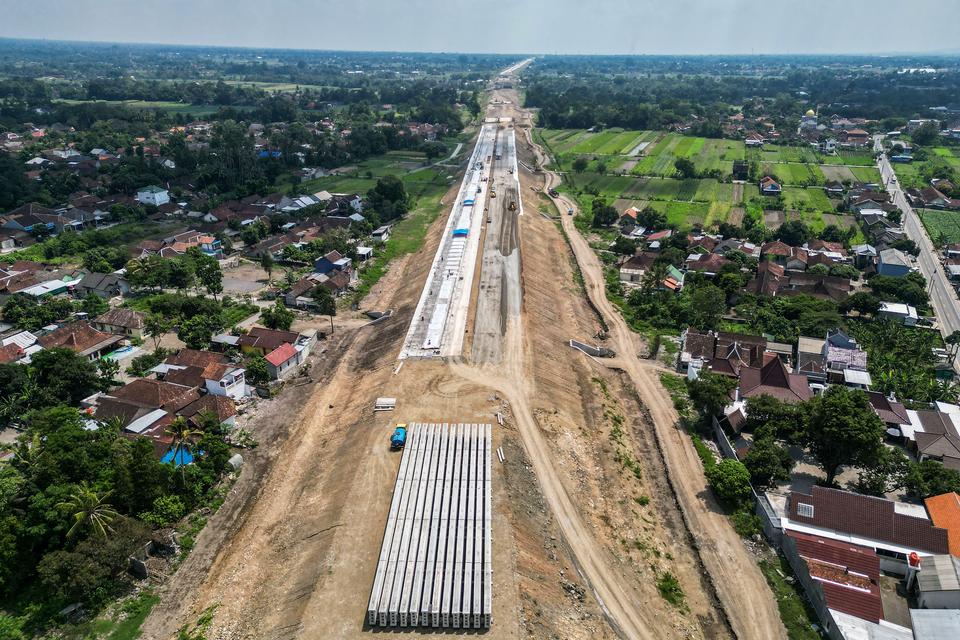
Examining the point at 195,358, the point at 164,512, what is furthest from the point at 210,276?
the point at 164,512

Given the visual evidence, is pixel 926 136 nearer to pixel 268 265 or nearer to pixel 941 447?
pixel 941 447

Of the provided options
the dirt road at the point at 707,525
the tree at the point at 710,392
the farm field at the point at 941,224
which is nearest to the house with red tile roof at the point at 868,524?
the dirt road at the point at 707,525

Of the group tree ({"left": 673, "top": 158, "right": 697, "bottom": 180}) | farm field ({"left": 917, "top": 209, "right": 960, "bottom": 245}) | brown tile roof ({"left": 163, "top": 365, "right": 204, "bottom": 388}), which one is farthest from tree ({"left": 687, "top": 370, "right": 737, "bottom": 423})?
tree ({"left": 673, "top": 158, "right": 697, "bottom": 180})

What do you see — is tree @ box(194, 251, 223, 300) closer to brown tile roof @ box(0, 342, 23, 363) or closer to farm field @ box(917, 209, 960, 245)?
brown tile roof @ box(0, 342, 23, 363)

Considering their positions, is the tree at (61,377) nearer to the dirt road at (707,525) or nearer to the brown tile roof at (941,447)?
the dirt road at (707,525)

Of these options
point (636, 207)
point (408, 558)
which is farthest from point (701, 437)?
point (636, 207)

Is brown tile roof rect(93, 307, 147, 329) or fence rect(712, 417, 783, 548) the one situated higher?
brown tile roof rect(93, 307, 147, 329)
